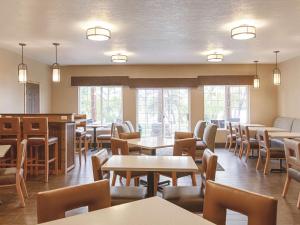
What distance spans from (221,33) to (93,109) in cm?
509

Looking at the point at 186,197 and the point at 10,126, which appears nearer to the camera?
the point at 186,197

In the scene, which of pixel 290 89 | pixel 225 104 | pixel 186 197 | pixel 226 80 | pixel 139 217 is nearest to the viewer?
pixel 139 217

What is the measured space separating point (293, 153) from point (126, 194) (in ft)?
8.04

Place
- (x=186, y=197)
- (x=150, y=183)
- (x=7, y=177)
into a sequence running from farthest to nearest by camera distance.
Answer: (x=7, y=177)
(x=150, y=183)
(x=186, y=197)

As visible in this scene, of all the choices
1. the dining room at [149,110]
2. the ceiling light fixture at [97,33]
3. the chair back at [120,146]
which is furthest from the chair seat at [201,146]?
the ceiling light fixture at [97,33]

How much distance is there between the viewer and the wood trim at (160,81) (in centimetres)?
815

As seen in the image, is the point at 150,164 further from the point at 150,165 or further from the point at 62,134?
the point at 62,134

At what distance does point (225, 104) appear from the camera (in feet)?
27.9

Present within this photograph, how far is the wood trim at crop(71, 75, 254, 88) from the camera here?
815 centimetres

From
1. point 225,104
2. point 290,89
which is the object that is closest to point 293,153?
point 290,89

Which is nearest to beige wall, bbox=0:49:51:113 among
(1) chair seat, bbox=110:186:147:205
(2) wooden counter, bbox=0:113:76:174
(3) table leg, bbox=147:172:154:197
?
(2) wooden counter, bbox=0:113:76:174

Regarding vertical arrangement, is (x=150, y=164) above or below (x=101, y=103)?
below

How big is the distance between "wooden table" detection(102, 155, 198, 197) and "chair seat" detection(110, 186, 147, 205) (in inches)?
3.7

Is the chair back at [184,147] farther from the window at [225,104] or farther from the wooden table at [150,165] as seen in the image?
the window at [225,104]
